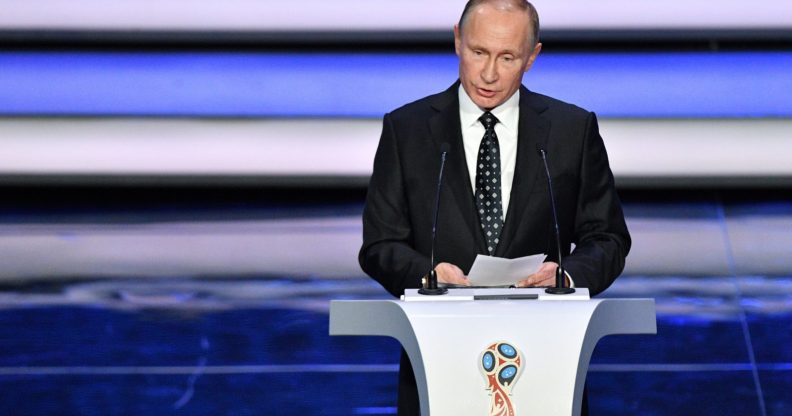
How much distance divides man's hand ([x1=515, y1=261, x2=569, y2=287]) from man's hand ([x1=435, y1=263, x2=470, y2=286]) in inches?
3.7

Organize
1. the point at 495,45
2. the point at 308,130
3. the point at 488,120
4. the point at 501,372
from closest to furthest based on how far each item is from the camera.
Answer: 1. the point at 501,372
2. the point at 495,45
3. the point at 488,120
4. the point at 308,130

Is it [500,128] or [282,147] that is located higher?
[500,128]

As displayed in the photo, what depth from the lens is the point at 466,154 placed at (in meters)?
2.29

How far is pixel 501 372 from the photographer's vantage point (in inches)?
68.4

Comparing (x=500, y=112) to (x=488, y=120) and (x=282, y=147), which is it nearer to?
(x=488, y=120)

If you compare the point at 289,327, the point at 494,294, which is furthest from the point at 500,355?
the point at 289,327

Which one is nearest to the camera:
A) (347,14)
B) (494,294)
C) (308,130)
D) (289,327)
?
(494,294)

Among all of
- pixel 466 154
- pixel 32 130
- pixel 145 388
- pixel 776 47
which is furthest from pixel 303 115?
pixel 466 154

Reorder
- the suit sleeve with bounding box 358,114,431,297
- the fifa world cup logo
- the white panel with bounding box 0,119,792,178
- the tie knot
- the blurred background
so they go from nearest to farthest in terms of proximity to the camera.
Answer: the fifa world cup logo
the suit sleeve with bounding box 358,114,431,297
the tie knot
the blurred background
the white panel with bounding box 0,119,792,178

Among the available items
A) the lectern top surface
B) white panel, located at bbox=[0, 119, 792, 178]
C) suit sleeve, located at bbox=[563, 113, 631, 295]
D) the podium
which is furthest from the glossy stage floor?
the podium

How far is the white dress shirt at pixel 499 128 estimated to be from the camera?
90.0 inches

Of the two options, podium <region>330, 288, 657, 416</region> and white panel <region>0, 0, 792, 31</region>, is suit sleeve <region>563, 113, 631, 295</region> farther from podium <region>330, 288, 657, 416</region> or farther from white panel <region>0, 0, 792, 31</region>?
white panel <region>0, 0, 792, 31</region>

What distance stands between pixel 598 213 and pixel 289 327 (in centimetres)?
218

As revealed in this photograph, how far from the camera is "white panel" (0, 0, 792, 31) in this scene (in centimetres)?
457
